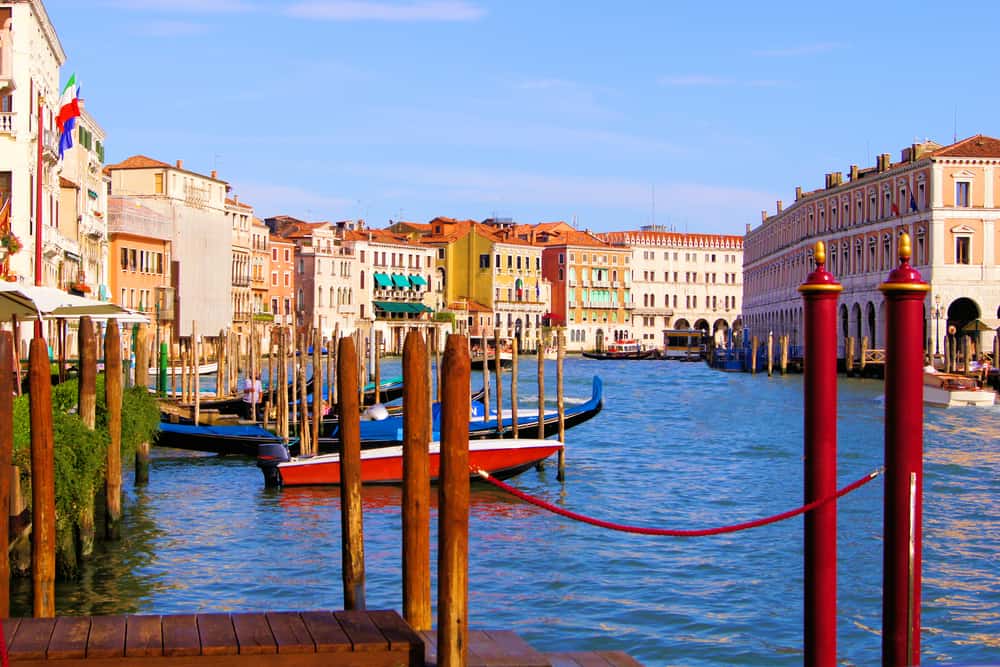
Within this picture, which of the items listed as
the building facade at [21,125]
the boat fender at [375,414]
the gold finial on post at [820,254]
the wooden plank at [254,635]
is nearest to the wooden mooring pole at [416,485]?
the wooden plank at [254,635]

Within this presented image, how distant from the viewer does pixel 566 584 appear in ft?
29.6

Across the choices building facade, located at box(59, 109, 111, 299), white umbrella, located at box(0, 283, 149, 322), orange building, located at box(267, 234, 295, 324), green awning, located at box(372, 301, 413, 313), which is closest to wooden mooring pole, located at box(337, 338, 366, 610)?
white umbrella, located at box(0, 283, 149, 322)

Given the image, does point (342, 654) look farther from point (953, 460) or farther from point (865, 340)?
point (865, 340)

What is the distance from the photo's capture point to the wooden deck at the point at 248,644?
4352mm

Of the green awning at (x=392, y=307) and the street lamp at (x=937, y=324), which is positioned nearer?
the street lamp at (x=937, y=324)

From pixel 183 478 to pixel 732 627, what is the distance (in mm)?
8090

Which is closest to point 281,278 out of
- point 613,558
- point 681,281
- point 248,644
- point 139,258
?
point 139,258

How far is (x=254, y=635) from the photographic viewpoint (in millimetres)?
4531

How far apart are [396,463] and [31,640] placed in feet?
28.9

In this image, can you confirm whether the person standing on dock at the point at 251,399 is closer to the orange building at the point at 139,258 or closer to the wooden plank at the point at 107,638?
the orange building at the point at 139,258

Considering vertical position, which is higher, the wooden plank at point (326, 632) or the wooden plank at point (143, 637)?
the wooden plank at point (143, 637)

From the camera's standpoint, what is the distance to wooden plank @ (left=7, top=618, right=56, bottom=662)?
4285 millimetres

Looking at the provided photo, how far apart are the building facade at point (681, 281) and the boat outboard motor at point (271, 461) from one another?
62.1 metres

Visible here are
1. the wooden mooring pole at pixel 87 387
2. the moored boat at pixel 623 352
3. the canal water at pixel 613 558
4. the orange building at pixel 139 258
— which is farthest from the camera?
the moored boat at pixel 623 352
